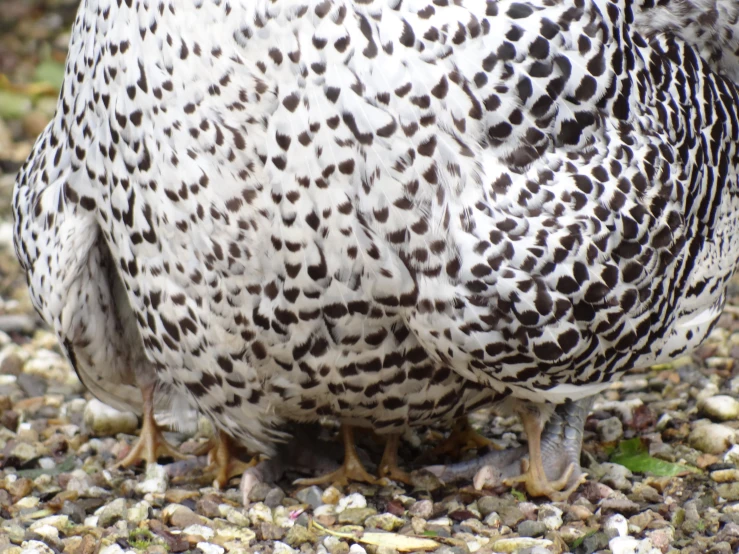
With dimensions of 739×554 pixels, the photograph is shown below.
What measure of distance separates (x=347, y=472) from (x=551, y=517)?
2.10ft

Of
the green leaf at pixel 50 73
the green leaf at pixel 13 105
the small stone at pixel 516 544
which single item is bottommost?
the small stone at pixel 516 544

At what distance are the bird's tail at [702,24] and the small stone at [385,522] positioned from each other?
147cm

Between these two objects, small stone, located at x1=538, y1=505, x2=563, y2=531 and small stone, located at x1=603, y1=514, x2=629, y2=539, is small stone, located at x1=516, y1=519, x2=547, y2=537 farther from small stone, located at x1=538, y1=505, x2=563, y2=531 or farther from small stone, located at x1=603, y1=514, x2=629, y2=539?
small stone, located at x1=603, y1=514, x2=629, y2=539

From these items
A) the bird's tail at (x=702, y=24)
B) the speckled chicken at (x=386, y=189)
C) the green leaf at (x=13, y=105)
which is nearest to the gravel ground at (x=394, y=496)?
the speckled chicken at (x=386, y=189)

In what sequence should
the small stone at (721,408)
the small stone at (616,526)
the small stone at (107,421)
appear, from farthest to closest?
the small stone at (107,421), the small stone at (721,408), the small stone at (616,526)

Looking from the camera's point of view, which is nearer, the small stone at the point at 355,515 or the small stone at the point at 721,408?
the small stone at the point at 355,515

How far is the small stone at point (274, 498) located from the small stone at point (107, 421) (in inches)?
31.6

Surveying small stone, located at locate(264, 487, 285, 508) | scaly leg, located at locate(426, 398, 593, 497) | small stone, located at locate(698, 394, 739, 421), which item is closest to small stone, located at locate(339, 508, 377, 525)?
small stone, located at locate(264, 487, 285, 508)

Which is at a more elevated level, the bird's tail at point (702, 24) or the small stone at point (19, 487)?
the bird's tail at point (702, 24)

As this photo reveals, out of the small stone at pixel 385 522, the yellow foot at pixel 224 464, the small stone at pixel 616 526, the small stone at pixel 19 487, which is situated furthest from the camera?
the yellow foot at pixel 224 464

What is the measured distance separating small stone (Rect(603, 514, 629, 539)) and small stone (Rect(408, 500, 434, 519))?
1.59 ft

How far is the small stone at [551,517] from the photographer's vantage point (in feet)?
9.87

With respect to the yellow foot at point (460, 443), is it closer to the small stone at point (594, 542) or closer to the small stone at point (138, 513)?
the small stone at point (594, 542)

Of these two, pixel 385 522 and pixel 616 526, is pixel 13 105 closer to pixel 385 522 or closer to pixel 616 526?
pixel 385 522
